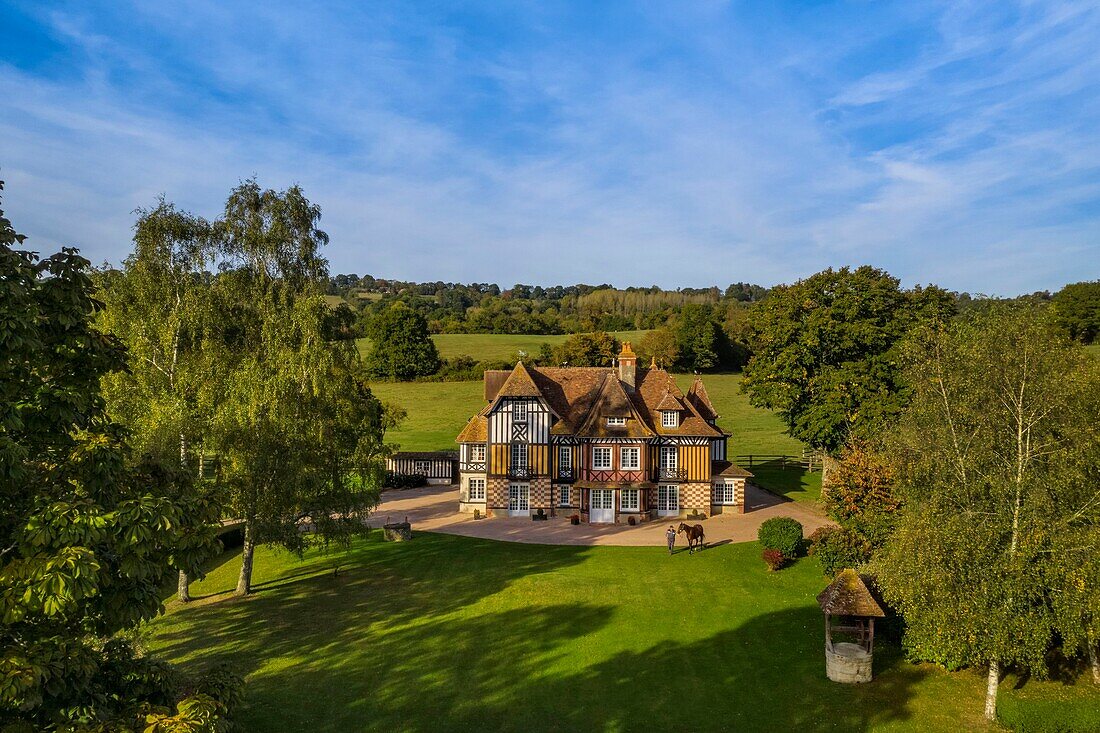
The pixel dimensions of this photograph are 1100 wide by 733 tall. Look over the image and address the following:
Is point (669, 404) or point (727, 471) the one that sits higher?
point (669, 404)

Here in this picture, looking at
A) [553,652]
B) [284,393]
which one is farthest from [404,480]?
[553,652]

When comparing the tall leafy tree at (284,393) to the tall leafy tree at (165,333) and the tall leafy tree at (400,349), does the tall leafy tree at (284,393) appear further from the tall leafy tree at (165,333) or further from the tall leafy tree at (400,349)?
the tall leafy tree at (400,349)

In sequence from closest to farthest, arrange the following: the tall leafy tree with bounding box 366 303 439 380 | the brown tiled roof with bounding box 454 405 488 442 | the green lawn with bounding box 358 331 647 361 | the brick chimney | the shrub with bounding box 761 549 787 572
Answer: the shrub with bounding box 761 549 787 572
the brown tiled roof with bounding box 454 405 488 442
the brick chimney
the tall leafy tree with bounding box 366 303 439 380
the green lawn with bounding box 358 331 647 361

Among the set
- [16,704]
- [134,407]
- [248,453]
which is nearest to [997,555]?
[16,704]

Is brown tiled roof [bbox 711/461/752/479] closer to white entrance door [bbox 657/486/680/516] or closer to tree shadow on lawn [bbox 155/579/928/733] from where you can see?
white entrance door [bbox 657/486/680/516]

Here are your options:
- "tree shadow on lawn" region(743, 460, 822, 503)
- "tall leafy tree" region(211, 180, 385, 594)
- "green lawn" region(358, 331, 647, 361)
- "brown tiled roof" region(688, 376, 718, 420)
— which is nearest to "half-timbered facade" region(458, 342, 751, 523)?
"brown tiled roof" region(688, 376, 718, 420)

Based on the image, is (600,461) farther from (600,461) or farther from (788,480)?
(788,480)

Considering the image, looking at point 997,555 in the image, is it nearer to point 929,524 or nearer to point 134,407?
point 929,524
